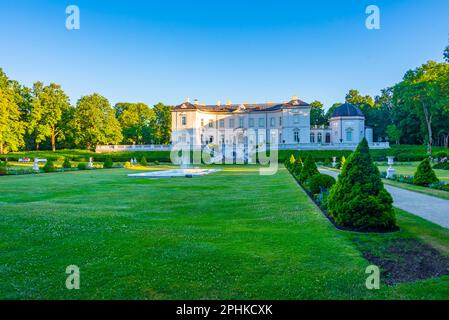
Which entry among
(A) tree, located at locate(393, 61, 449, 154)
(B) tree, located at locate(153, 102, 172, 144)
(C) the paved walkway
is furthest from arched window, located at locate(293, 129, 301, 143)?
(C) the paved walkway

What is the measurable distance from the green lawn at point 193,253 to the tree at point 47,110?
167ft

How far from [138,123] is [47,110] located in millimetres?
17164

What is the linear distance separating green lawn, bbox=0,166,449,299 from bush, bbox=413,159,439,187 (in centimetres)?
835

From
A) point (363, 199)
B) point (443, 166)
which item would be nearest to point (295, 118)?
point (443, 166)

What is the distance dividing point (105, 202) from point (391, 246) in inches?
327

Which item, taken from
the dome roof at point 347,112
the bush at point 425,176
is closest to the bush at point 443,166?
the bush at point 425,176

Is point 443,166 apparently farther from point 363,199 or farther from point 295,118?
point 295,118

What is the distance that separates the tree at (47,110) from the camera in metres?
54.1

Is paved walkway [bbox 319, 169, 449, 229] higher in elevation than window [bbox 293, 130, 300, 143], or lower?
lower

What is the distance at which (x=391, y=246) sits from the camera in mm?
5688

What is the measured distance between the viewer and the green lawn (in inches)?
154

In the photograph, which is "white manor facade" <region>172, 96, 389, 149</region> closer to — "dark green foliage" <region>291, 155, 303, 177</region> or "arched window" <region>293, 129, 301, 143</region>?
"arched window" <region>293, 129, 301, 143</region>
